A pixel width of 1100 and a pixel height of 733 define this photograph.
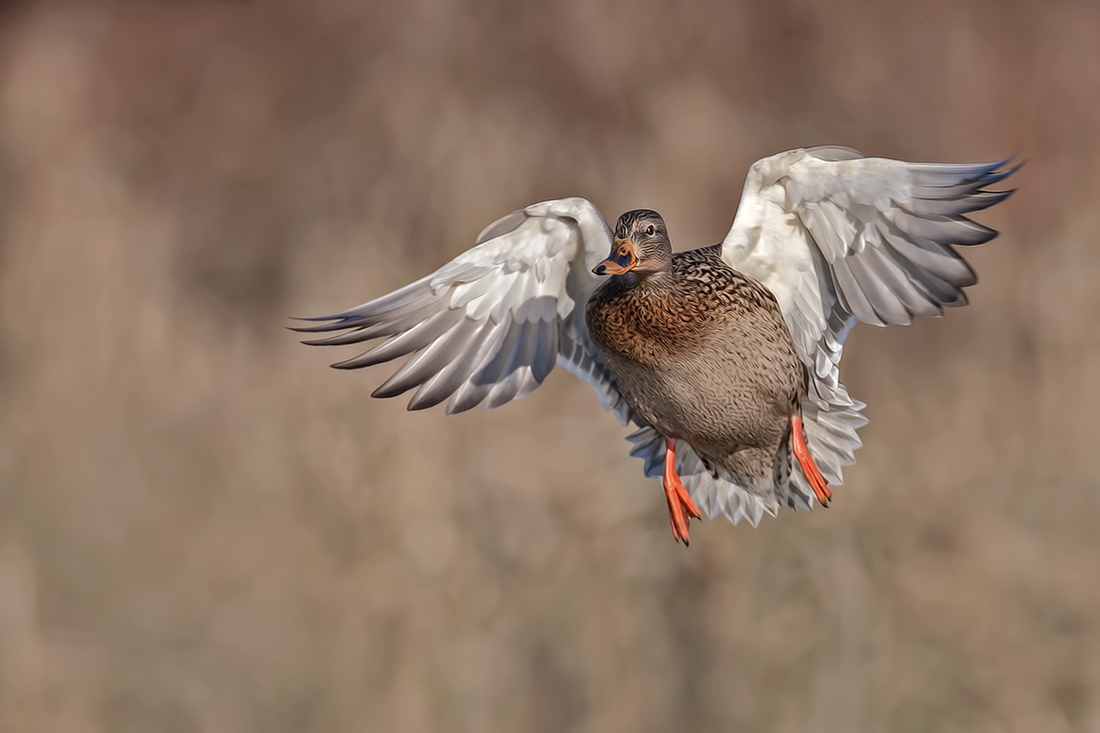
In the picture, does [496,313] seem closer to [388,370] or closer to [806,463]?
[806,463]

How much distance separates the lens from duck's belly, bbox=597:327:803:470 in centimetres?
129

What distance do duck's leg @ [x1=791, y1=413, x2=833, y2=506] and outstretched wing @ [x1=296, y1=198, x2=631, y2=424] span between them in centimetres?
35

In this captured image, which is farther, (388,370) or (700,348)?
(388,370)

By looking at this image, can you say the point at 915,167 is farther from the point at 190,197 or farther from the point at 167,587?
the point at 167,587

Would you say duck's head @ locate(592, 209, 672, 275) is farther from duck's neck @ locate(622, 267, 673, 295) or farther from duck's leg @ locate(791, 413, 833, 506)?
duck's leg @ locate(791, 413, 833, 506)

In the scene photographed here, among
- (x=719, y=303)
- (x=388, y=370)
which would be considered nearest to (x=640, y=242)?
(x=719, y=303)

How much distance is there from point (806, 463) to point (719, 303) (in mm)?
242

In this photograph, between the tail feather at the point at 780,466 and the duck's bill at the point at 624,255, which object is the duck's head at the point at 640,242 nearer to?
the duck's bill at the point at 624,255

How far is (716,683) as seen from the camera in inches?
126

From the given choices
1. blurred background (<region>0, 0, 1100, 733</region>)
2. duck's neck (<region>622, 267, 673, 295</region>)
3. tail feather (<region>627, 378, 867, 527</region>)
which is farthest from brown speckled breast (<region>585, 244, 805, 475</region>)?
blurred background (<region>0, 0, 1100, 733</region>)

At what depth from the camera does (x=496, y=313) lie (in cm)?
143

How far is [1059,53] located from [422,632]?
8.10ft

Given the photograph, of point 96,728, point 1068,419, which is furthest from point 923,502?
point 96,728

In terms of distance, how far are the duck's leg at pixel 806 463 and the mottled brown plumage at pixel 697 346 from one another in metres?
0.02
